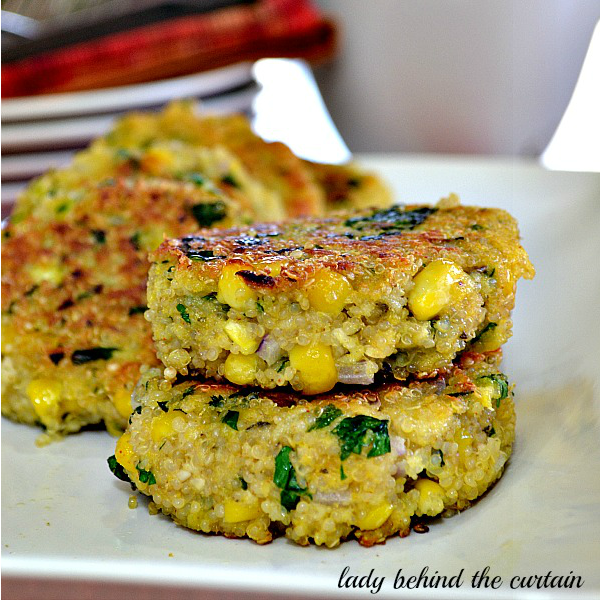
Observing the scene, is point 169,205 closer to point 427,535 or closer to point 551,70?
point 427,535

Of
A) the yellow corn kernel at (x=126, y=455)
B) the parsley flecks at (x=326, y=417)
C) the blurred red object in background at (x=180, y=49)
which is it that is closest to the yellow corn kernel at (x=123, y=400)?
the yellow corn kernel at (x=126, y=455)

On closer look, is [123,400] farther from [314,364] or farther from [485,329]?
[485,329]

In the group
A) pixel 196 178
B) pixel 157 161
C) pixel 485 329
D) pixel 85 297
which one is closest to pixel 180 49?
pixel 157 161

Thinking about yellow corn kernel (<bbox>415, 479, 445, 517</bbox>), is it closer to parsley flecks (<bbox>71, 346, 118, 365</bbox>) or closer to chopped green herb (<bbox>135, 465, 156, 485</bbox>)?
chopped green herb (<bbox>135, 465, 156, 485</bbox>)

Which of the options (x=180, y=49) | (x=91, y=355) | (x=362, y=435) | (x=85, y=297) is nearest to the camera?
(x=362, y=435)

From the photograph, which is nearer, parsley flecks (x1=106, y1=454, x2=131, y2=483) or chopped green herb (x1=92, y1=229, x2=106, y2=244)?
parsley flecks (x1=106, y1=454, x2=131, y2=483)

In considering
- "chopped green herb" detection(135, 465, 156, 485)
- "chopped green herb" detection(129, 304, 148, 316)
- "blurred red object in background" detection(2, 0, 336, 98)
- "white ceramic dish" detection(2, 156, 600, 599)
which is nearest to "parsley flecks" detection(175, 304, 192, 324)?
"chopped green herb" detection(135, 465, 156, 485)
